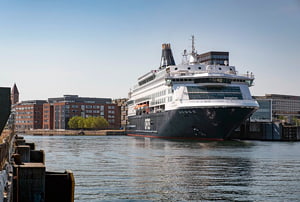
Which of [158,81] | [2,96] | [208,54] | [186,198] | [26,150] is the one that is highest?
[208,54]

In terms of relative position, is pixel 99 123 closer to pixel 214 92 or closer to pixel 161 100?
pixel 161 100

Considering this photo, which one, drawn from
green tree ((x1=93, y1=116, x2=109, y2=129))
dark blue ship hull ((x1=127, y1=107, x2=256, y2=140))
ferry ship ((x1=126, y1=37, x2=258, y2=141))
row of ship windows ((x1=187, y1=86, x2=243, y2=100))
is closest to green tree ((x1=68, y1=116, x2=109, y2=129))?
green tree ((x1=93, y1=116, x2=109, y2=129))

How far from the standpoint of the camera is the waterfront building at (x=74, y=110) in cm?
18900

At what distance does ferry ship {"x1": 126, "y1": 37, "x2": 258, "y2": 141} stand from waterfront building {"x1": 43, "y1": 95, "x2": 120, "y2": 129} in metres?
111

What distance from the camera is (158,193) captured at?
19.0m

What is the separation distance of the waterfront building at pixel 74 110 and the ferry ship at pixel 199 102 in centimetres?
11113

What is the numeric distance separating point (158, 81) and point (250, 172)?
55252 mm

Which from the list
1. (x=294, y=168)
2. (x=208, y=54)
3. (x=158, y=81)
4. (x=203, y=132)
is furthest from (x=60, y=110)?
(x=294, y=168)

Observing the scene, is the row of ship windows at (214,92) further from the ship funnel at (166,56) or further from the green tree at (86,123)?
the green tree at (86,123)

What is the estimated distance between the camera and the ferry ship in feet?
201

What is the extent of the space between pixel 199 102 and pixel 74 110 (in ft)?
433

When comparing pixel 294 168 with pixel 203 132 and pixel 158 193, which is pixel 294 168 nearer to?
pixel 158 193

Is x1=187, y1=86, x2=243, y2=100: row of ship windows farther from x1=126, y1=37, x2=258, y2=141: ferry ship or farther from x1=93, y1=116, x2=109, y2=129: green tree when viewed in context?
x1=93, y1=116, x2=109, y2=129: green tree

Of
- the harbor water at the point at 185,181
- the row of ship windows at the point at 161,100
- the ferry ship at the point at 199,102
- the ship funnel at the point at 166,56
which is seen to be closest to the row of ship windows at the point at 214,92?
the ferry ship at the point at 199,102
